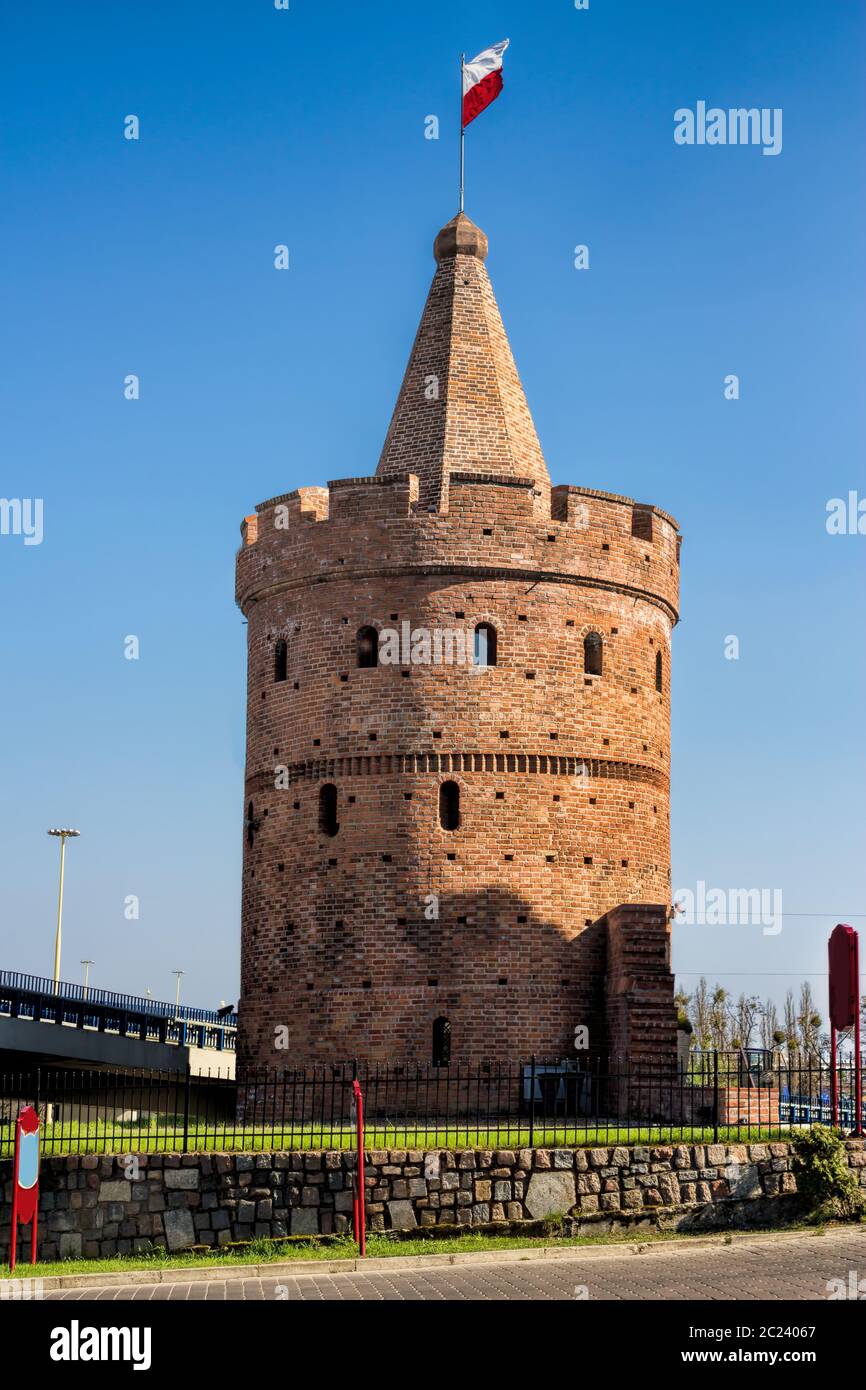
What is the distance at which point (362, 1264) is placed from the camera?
741 inches

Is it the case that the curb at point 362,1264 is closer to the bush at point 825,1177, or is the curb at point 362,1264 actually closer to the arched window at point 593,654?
the bush at point 825,1177

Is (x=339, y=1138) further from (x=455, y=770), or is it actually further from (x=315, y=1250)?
(x=455, y=770)

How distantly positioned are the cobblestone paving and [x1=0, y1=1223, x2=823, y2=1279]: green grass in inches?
22.8

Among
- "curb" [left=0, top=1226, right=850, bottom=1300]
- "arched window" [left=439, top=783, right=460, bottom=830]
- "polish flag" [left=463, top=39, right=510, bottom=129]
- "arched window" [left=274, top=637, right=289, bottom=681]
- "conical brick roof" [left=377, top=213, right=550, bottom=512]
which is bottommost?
"curb" [left=0, top=1226, right=850, bottom=1300]

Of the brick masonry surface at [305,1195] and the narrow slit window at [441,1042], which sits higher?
the narrow slit window at [441,1042]

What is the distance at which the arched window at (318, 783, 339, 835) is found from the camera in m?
28.9

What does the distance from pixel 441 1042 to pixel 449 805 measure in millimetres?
3865

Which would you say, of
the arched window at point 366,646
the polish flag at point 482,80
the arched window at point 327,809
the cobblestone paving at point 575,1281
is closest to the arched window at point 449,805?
the arched window at point 327,809

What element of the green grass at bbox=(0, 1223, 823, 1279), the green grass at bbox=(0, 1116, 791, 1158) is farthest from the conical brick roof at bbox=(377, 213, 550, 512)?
the green grass at bbox=(0, 1223, 823, 1279)

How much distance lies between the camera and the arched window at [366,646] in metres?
28.9

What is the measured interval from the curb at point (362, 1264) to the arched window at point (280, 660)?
42.6 ft

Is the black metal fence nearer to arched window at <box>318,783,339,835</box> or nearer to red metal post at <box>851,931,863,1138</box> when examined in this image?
red metal post at <box>851,931,863,1138</box>

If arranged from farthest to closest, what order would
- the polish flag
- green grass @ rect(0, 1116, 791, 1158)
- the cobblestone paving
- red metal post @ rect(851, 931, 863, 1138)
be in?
the polish flag < red metal post @ rect(851, 931, 863, 1138) < green grass @ rect(0, 1116, 791, 1158) < the cobblestone paving

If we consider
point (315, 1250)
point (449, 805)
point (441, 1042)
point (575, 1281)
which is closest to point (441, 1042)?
point (441, 1042)
